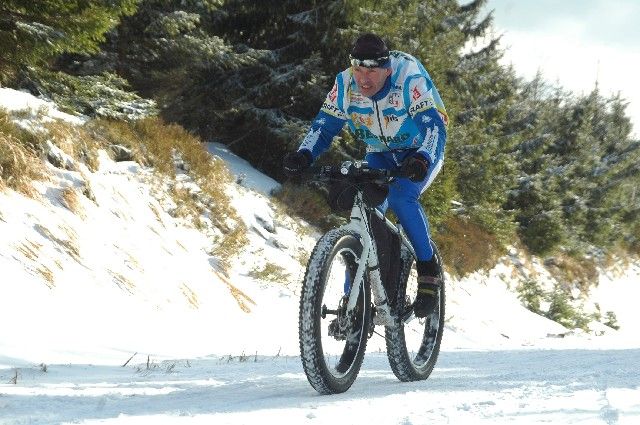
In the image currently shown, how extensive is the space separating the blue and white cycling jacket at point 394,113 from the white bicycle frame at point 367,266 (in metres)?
0.50

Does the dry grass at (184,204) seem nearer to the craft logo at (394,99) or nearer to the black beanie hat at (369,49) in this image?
the craft logo at (394,99)

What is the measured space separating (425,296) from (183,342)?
129 inches

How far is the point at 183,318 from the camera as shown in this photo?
7.84 meters

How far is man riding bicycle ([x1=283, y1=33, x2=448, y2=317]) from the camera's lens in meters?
4.35

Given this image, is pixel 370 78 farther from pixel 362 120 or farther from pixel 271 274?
pixel 271 274

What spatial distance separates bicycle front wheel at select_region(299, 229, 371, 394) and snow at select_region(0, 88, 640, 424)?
17 cm

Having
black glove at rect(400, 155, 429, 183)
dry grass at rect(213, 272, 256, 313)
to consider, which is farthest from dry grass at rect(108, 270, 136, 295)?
black glove at rect(400, 155, 429, 183)

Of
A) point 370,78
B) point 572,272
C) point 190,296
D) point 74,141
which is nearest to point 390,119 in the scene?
point 370,78

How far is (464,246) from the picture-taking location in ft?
63.0

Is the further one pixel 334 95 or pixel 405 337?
pixel 405 337

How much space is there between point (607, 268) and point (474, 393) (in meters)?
31.6

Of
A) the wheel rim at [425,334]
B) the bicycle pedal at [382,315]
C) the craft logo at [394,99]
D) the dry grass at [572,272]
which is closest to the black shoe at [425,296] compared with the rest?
the wheel rim at [425,334]

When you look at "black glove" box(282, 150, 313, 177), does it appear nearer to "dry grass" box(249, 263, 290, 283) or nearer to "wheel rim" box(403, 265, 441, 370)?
"wheel rim" box(403, 265, 441, 370)

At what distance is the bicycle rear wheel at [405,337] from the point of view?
4.54 m
